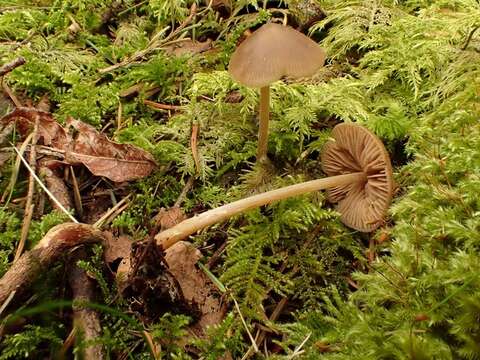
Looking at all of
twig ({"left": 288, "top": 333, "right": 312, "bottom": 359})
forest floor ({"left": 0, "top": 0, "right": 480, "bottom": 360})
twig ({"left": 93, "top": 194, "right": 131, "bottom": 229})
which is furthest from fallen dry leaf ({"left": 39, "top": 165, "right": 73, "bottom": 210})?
twig ({"left": 288, "top": 333, "right": 312, "bottom": 359})

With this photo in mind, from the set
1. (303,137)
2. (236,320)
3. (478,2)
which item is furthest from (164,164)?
(478,2)

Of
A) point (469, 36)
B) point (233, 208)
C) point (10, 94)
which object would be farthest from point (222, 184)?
point (469, 36)

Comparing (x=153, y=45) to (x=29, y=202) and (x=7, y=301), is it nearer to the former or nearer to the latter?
(x=29, y=202)

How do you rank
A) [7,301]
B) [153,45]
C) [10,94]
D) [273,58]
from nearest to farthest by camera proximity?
[7,301] < [273,58] < [10,94] < [153,45]

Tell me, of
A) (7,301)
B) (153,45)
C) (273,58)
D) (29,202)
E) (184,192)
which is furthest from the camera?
(153,45)

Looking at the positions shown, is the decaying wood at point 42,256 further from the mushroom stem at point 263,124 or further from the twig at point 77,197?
the mushroom stem at point 263,124

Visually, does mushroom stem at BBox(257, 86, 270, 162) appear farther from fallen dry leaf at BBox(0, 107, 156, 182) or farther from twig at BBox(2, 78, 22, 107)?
twig at BBox(2, 78, 22, 107)

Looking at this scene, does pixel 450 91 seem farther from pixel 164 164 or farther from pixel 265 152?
pixel 164 164
